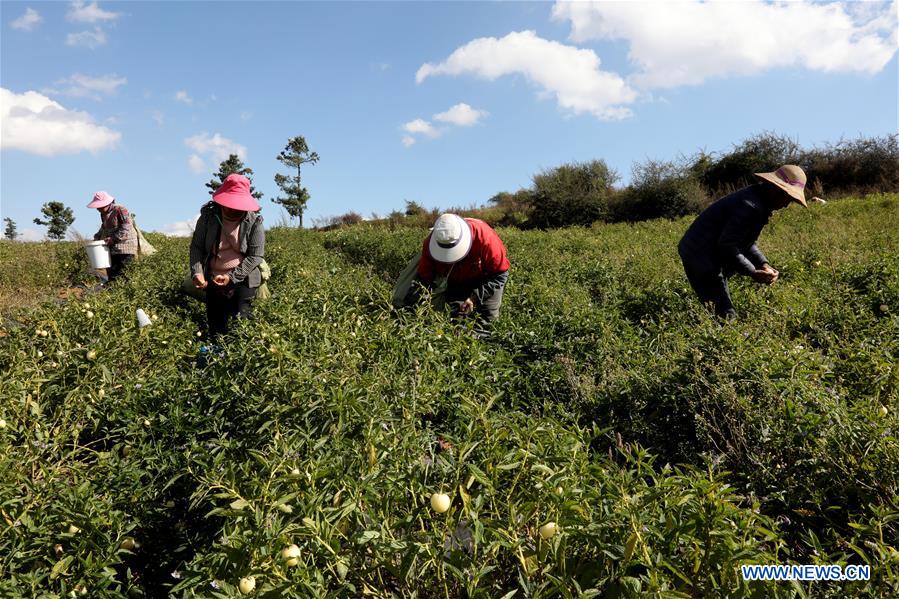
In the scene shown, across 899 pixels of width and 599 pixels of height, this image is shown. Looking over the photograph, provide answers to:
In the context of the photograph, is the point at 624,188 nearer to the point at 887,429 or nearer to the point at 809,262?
the point at 809,262

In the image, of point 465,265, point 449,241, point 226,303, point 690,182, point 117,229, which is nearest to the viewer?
point 449,241

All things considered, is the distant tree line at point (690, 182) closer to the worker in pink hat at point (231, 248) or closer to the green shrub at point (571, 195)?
the green shrub at point (571, 195)

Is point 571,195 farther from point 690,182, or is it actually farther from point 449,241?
Answer: point 449,241

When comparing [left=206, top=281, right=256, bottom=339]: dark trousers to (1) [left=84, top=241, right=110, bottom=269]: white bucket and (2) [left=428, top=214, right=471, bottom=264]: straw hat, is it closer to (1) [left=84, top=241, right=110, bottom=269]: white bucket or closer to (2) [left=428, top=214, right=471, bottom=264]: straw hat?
(2) [left=428, top=214, right=471, bottom=264]: straw hat

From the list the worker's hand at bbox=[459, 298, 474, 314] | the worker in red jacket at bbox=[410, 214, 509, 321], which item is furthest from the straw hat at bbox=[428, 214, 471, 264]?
the worker's hand at bbox=[459, 298, 474, 314]

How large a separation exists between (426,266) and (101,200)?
558cm

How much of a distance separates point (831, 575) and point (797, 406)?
1003 mm

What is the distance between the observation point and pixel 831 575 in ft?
4.60

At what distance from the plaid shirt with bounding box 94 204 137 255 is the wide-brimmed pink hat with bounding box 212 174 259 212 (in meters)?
4.05

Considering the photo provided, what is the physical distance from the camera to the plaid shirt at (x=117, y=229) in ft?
23.6

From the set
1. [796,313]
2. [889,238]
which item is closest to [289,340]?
[796,313]

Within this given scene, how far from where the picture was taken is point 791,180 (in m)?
4.04

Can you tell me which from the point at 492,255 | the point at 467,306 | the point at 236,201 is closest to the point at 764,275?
the point at 492,255

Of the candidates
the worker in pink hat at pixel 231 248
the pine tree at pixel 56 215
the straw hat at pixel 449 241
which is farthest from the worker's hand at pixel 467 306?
the pine tree at pixel 56 215
